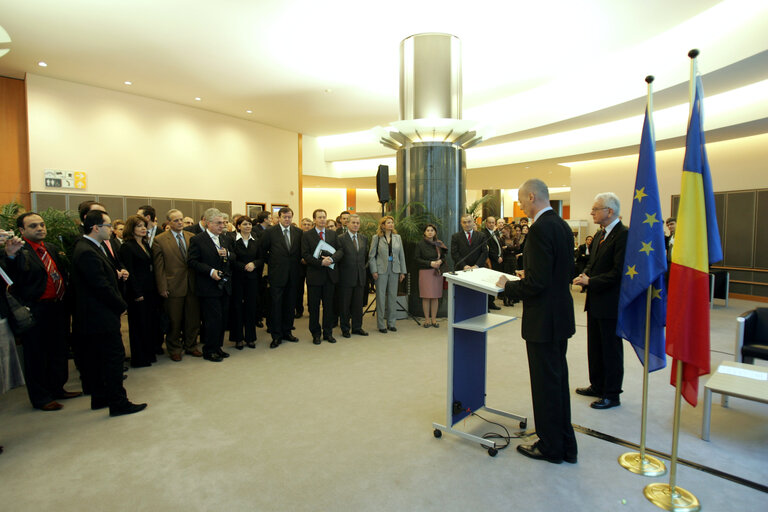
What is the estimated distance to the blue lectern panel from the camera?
3.23 m

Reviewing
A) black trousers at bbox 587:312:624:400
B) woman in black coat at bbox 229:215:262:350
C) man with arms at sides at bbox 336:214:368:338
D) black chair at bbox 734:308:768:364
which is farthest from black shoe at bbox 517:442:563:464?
woman in black coat at bbox 229:215:262:350

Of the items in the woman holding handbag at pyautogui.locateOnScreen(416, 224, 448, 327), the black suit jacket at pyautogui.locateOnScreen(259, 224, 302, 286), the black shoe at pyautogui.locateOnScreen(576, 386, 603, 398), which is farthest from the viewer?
the woman holding handbag at pyautogui.locateOnScreen(416, 224, 448, 327)

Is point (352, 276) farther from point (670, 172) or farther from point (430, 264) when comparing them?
point (670, 172)

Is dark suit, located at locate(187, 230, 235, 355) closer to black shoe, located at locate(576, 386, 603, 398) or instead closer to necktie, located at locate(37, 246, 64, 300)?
necktie, located at locate(37, 246, 64, 300)

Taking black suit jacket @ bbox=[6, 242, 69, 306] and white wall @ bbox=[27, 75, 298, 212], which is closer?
black suit jacket @ bbox=[6, 242, 69, 306]

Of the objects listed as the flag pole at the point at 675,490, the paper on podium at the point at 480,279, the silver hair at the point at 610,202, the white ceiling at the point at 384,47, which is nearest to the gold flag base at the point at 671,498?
the flag pole at the point at 675,490

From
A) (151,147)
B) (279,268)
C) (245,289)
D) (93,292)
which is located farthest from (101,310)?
(151,147)

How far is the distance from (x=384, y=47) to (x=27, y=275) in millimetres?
7403

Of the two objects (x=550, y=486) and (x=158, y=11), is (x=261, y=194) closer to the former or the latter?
(x=158, y=11)

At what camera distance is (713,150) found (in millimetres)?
10719

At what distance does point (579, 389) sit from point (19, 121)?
43.0 feet

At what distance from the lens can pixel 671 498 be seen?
8.04 ft

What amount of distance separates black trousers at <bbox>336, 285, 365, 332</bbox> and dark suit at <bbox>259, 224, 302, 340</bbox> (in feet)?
2.41

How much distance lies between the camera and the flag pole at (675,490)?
Answer: 239 centimetres
